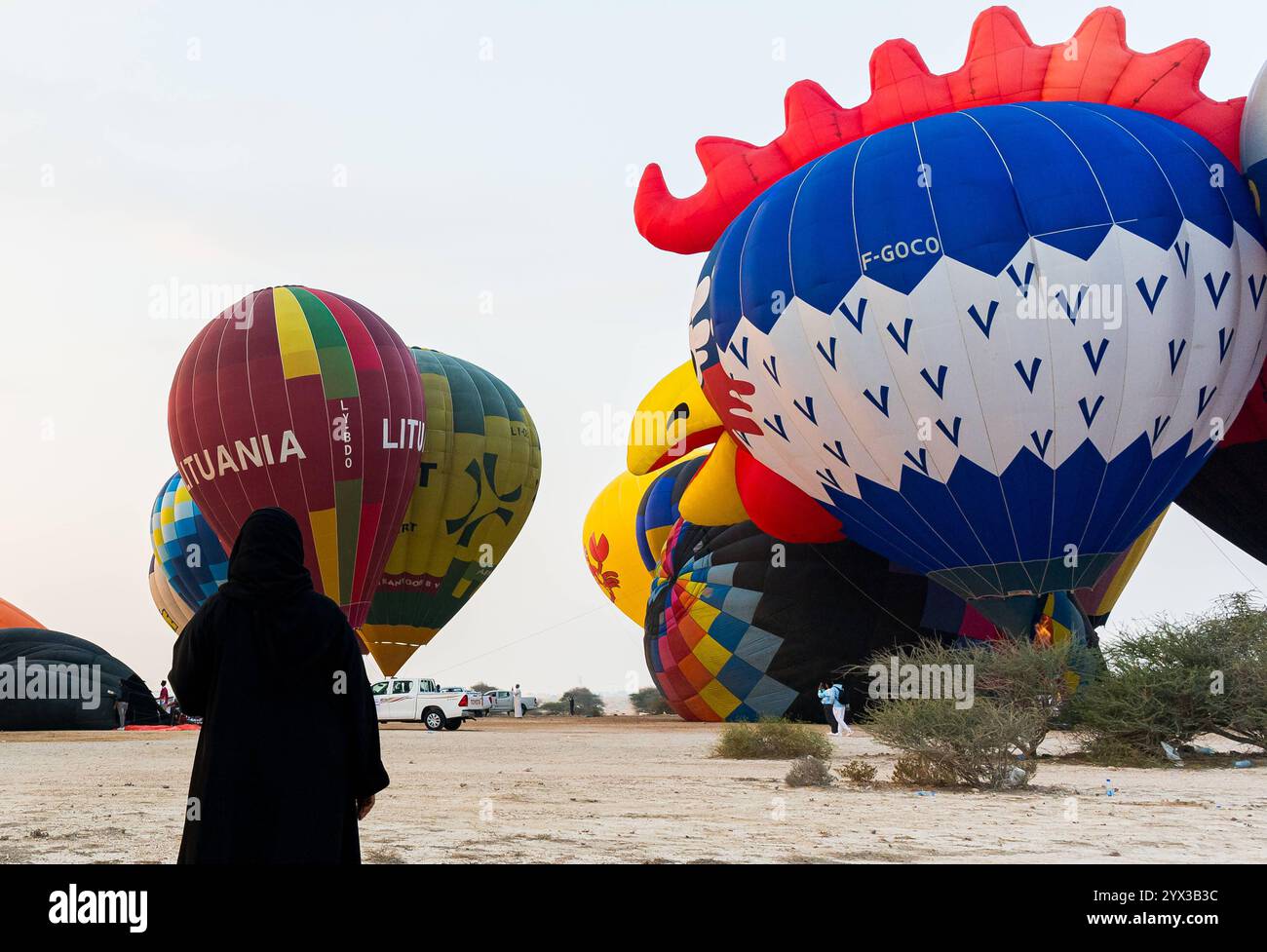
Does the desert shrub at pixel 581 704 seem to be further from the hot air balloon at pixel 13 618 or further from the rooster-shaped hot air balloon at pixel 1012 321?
the rooster-shaped hot air balloon at pixel 1012 321

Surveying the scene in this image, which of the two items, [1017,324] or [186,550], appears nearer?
[1017,324]

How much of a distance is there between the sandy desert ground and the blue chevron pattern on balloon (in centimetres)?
430

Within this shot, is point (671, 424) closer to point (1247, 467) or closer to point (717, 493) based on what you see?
point (717, 493)

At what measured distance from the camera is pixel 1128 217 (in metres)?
18.5

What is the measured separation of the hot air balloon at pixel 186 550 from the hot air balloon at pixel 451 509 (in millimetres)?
6340

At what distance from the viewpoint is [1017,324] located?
1834 centimetres

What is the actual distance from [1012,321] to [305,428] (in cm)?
1524

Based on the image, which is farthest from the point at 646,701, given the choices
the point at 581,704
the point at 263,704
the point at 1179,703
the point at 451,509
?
the point at 263,704

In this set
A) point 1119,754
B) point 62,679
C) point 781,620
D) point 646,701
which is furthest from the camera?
point 646,701

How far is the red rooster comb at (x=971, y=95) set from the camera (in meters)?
21.2

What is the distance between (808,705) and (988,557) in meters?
7.65

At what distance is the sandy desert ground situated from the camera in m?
8.37

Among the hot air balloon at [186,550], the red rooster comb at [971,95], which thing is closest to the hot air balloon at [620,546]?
the hot air balloon at [186,550]
